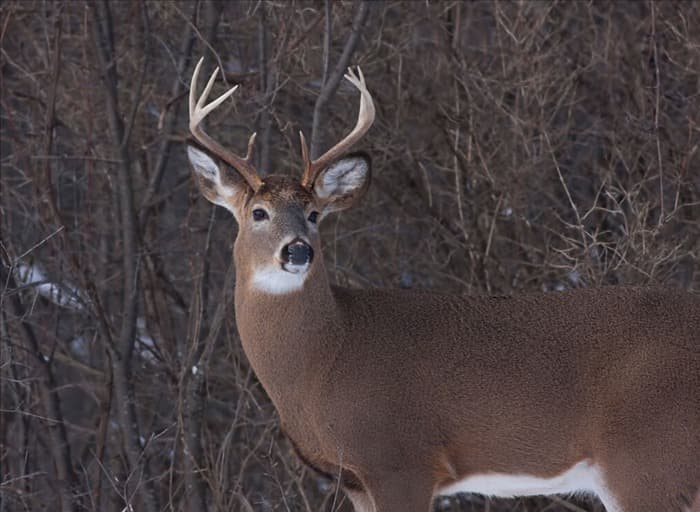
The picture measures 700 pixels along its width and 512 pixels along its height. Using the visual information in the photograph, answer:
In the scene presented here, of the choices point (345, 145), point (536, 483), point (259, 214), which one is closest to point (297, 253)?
point (259, 214)

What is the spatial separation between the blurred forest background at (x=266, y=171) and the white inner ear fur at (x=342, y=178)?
3.09ft

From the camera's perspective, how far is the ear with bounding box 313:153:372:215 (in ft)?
20.3

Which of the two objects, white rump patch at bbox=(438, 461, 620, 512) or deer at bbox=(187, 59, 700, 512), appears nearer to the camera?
deer at bbox=(187, 59, 700, 512)

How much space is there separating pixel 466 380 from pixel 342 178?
113 centimetres

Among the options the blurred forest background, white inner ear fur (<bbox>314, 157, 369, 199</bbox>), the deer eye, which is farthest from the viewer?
the blurred forest background

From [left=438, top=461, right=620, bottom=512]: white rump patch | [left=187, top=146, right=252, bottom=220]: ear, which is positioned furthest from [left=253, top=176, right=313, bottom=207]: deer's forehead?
[left=438, top=461, right=620, bottom=512]: white rump patch

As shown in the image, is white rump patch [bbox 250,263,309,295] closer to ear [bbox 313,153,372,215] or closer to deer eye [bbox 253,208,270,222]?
deer eye [bbox 253,208,270,222]

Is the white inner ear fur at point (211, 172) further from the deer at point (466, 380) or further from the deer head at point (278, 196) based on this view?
the deer at point (466, 380)

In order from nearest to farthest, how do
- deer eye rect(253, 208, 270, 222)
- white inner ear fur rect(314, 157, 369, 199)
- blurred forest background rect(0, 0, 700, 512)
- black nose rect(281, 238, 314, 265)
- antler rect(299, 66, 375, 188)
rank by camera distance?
1. black nose rect(281, 238, 314, 265)
2. deer eye rect(253, 208, 270, 222)
3. antler rect(299, 66, 375, 188)
4. white inner ear fur rect(314, 157, 369, 199)
5. blurred forest background rect(0, 0, 700, 512)

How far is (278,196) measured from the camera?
594 centimetres

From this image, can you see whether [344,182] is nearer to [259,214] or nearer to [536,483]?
[259,214]

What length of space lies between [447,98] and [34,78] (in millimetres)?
2518

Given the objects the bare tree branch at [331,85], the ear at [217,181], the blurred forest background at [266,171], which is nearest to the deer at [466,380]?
the ear at [217,181]

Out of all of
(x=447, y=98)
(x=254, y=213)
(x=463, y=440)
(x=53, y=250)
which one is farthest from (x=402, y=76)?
(x=463, y=440)
